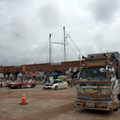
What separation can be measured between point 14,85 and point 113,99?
62.9 feet

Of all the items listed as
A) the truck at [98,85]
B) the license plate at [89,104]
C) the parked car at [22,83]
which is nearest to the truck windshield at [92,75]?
the truck at [98,85]

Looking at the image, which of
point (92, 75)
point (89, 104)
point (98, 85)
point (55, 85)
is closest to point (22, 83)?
point (55, 85)

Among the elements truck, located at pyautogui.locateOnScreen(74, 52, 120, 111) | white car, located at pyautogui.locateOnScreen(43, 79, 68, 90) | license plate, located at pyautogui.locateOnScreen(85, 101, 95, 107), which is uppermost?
truck, located at pyautogui.locateOnScreen(74, 52, 120, 111)

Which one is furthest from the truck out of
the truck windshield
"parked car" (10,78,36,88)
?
"parked car" (10,78,36,88)

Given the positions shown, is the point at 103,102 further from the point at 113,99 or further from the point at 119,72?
the point at 119,72

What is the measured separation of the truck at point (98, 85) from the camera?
670 cm

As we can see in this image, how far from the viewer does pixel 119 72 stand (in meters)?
8.23

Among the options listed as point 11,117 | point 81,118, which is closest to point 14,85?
point 11,117

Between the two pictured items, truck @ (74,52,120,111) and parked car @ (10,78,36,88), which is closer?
truck @ (74,52,120,111)

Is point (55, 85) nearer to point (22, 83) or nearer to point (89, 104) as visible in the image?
point (22, 83)

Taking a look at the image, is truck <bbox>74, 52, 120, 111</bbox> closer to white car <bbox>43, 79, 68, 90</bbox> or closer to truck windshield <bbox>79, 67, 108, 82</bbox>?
truck windshield <bbox>79, 67, 108, 82</bbox>

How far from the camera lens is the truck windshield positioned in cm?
732

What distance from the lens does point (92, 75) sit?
7707mm

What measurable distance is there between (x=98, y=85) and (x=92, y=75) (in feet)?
2.90
